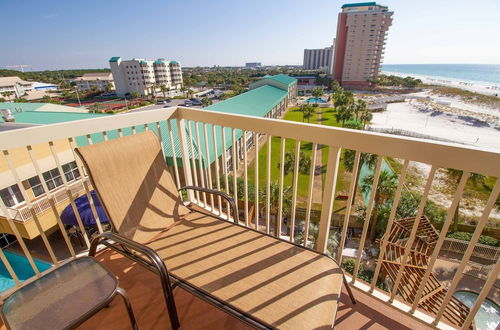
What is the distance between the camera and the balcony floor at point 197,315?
1.44 meters

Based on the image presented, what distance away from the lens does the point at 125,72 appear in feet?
163

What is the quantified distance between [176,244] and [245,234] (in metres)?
0.50

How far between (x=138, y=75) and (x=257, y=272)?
58.1 meters

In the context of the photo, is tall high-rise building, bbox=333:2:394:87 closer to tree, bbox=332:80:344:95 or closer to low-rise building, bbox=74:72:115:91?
tree, bbox=332:80:344:95

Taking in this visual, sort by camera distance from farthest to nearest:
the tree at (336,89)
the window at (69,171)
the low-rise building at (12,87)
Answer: the low-rise building at (12,87) → the tree at (336,89) → the window at (69,171)

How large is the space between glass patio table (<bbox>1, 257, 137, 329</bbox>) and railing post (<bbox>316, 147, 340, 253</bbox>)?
4.34ft

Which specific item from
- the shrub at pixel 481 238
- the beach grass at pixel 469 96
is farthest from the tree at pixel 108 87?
the beach grass at pixel 469 96

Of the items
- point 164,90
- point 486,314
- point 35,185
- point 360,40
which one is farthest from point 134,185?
point 360,40

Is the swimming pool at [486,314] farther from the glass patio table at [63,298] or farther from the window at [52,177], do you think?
the window at [52,177]

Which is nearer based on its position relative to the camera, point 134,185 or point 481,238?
point 134,185

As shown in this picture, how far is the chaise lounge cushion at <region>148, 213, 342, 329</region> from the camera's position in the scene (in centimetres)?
115

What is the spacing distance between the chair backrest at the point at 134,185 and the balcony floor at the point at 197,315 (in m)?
0.43

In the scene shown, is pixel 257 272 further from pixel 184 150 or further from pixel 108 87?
pixel 108 87

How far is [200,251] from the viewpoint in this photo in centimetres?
154
